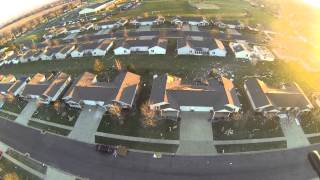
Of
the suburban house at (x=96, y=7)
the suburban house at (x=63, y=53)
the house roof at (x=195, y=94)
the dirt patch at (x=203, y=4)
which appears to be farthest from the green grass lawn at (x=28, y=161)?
the dirt patch at (x=203, y=4)

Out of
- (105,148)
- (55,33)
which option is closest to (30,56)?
(55,33)

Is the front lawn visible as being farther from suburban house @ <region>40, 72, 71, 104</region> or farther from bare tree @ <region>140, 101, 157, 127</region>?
suburban house @ <region>40, 72, 71, 104</region>

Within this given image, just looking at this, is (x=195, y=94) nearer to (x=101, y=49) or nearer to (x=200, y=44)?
(x=200, y=44)

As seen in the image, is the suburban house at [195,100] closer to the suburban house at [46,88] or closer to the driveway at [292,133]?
the driveway at [292,133]

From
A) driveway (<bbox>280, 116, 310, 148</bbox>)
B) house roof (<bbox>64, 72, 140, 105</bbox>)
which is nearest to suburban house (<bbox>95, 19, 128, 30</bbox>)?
house roof (<bbox>64, 72, 140, 105</bbox>)

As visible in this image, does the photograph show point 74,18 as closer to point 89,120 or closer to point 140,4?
point 140,4

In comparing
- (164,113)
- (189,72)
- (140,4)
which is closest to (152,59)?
(189,72)
